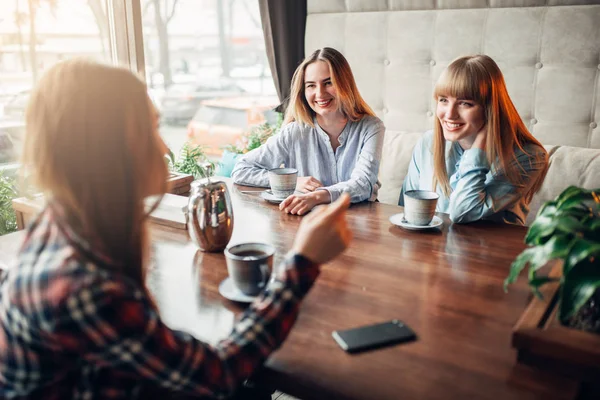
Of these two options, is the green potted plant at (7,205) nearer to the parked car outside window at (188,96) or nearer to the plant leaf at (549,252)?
the parked car outside window at (188,96)

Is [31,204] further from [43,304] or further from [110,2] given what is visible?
[110,2]

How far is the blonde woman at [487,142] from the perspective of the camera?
156 cm

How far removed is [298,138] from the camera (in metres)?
2.18

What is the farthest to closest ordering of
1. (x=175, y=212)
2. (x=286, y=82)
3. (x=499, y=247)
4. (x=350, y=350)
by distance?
(x=286, y=82) → (x=175, y=212) → (x=499, y=247) → (x=350, y=350)

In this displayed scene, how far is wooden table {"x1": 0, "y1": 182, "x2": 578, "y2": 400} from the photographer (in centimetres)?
75

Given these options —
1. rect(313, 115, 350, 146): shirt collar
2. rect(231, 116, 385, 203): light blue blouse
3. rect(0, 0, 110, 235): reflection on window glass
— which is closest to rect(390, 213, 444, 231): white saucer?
rect(231, 116, 385, 203): light blue blouse

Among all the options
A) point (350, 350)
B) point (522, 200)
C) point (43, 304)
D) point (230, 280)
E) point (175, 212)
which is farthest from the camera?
point (522, 200)

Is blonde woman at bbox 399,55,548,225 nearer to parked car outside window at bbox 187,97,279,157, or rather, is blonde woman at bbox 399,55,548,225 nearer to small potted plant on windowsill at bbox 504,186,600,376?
small potted plant on windowsill at bbox 504,186,600,376

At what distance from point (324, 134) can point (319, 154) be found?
0.28 ft

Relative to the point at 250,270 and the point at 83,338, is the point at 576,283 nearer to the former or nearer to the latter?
the point at 250,270

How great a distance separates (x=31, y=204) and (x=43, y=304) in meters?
1.00

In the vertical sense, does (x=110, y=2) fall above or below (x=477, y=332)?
above

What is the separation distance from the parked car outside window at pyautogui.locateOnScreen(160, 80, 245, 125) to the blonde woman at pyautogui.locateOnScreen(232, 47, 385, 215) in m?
1.21

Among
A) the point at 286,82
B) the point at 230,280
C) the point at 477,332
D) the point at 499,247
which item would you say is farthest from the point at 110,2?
the point at 477,332
